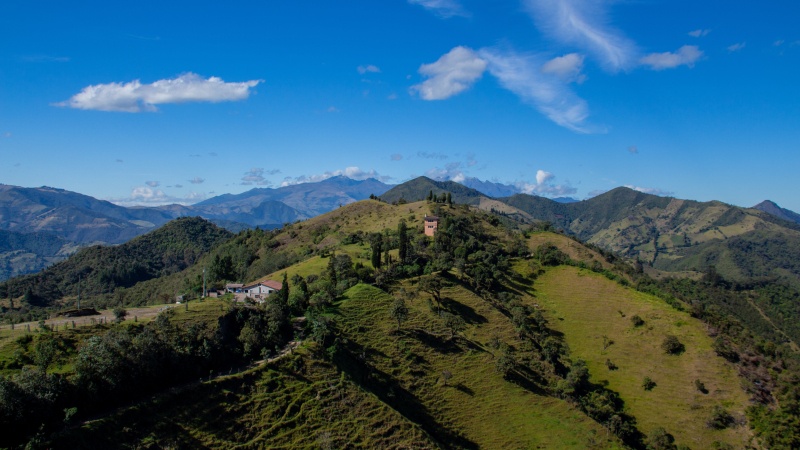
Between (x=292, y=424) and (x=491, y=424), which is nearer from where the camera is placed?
(x=292, y=424)

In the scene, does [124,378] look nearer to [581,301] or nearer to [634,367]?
[634,367]

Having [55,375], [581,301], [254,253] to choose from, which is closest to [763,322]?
[581,301]

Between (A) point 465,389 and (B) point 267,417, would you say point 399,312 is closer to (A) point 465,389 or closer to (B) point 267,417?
(A) point 465,389

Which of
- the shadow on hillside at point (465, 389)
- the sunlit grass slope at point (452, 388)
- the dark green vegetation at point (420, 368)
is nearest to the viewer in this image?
the dark green vegetation at point (420, 368)

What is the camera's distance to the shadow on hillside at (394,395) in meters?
60.8

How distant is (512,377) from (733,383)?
124 feet

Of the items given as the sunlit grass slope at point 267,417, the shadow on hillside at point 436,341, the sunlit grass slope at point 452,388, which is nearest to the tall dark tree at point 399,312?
the sunlit grass slope at point 452,388

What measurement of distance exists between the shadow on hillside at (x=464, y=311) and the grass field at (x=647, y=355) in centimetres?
1909

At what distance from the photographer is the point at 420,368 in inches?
2776

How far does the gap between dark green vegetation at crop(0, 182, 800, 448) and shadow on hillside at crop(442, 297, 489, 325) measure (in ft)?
1.39

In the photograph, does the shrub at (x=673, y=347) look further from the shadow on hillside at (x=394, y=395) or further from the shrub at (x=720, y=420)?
the shadow on hillside at (x=394, y=395)

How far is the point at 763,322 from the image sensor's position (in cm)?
19350

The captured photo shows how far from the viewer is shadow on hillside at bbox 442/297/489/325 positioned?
88438 mm

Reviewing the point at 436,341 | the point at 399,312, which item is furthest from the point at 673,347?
the point at 399,312
